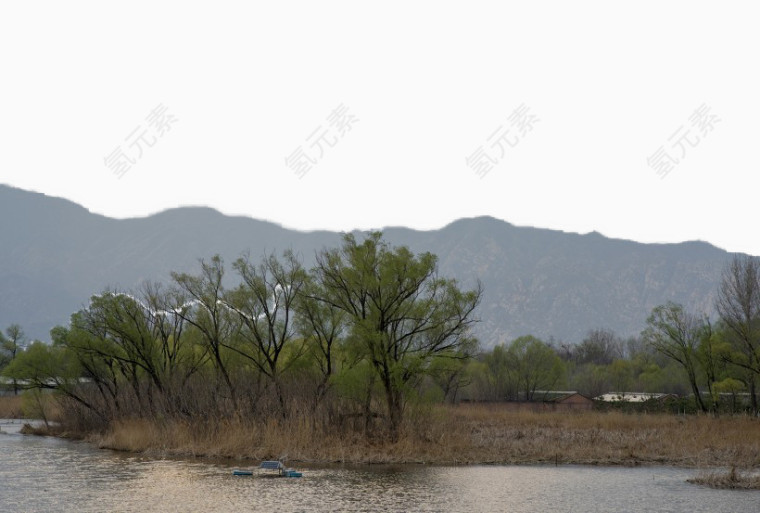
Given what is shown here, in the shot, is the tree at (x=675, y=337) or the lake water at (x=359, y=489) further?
the tree at (x=675, y=337)

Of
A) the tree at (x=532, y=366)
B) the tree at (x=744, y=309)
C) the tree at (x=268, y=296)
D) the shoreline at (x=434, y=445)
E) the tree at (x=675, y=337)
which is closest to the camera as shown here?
the shoreline at (x=434, y=445)

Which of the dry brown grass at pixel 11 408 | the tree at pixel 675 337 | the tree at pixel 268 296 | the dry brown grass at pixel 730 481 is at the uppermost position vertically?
the tree at pixel 268 296

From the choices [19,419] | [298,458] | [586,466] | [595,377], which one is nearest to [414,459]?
[298,458]

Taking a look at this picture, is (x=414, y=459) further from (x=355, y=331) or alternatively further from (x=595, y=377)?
(x=595, y=377)

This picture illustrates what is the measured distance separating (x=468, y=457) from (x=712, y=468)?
11.9 metres

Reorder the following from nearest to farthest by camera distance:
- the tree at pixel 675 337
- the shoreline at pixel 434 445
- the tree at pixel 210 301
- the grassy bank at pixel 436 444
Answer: the shoreline at pixel 434 445 < the grassy bank at pixel 436 444 < the tree at pixel 210 301 < the tree at pixel 675 337

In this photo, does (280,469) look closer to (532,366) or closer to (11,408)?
(11,408)

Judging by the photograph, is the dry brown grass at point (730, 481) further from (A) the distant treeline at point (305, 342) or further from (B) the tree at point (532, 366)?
(B) the tree at point (532, 366)

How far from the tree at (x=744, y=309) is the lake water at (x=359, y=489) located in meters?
27.3

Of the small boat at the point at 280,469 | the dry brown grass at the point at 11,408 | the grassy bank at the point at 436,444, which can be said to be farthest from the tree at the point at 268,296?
the dry brown grass at the point at 11,408

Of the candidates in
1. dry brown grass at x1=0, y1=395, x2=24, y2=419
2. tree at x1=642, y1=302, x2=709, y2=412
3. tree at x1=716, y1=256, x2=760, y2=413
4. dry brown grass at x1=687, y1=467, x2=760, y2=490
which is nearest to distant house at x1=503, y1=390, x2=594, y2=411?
tree at x1=642, y1=302, x2=709, y2=412

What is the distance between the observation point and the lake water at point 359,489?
87.8ft

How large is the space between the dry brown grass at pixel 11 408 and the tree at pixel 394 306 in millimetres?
66882

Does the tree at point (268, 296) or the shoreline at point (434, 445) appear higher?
the tree at point (268, 296)
